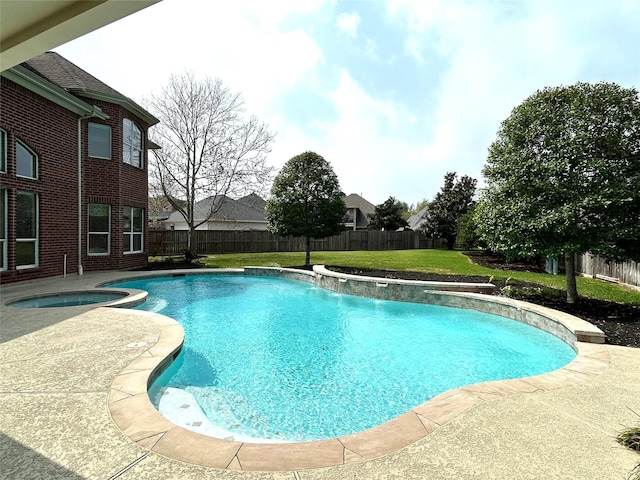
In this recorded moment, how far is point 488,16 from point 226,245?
2014cm

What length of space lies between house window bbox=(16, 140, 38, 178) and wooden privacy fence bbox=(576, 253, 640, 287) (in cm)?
1575

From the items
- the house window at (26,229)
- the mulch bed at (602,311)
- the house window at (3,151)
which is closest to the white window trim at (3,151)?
the house window at (3,151)

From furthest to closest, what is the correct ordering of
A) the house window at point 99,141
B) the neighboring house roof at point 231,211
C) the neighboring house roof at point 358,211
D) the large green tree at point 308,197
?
the neighboring house roof at point 358,211 → the neighboring house roof at point 231,211 → the large green tree at point 308,197 → the house window at point 99,141

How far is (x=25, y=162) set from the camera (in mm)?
9750

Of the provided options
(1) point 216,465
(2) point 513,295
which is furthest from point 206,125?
(1) point 216,465

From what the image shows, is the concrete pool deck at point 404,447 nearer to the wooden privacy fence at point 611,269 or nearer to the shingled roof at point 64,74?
the wooden privacy fence at point 611,269

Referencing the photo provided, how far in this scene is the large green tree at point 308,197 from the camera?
622 inches

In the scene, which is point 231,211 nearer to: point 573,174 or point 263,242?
point 263,242

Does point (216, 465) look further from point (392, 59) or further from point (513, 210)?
point (392, 59)

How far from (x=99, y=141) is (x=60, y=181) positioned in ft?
7.88

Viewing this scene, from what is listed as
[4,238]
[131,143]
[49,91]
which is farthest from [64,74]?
[4,238]

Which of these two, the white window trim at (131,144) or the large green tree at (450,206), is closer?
the white window trim at (131,144)

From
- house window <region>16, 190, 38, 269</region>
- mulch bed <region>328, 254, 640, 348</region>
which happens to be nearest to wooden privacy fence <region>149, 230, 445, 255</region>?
house window <region>16, 190, 38, 269</region>

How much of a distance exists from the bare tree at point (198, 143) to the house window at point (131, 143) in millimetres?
4132
